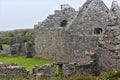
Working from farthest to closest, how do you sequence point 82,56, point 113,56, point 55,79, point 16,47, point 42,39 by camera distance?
point 16,47 → point 42,39 → point 82,56 → point 113,56 → point 55,79

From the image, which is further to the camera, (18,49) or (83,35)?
(18,49)

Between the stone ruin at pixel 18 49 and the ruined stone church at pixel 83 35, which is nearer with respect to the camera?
the ruined stone church at pixel 83 35

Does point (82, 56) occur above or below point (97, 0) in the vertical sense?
below

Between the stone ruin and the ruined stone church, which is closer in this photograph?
the ruined stone church

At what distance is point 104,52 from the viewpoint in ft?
62.1

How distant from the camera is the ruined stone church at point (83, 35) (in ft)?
62.0

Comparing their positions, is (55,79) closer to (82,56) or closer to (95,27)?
(82,56)

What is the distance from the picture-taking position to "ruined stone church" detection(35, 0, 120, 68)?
18906 mm

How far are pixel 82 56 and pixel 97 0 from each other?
23.4 feet

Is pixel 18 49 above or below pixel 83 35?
below

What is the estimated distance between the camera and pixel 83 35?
77.9 feet

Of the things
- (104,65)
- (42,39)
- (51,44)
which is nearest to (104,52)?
(104,65)

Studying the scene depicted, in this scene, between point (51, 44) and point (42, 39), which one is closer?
point (51, 44)

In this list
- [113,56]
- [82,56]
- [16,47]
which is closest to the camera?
[113,56]
